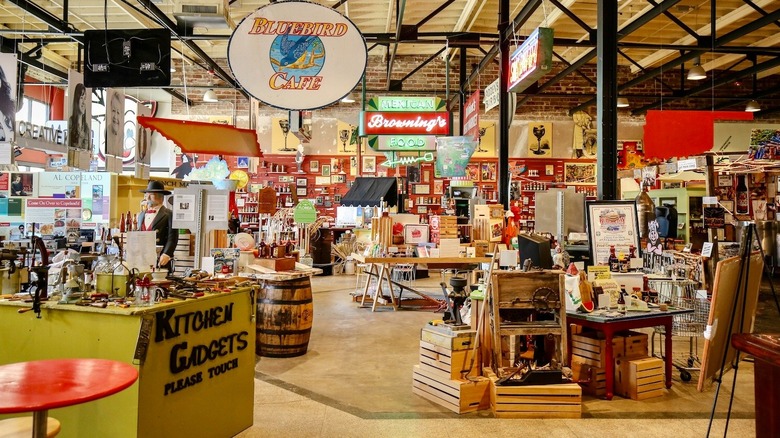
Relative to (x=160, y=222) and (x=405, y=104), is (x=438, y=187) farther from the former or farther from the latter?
(x=160, y=222)

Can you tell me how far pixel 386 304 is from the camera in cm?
853

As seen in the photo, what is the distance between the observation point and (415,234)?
7.76 meters

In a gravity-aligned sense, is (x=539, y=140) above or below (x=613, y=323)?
above

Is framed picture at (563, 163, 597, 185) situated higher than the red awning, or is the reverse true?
framed picture at (563, 163, 597, 185)

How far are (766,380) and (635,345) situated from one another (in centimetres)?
261

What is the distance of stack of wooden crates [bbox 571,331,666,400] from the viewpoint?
425 centimetres

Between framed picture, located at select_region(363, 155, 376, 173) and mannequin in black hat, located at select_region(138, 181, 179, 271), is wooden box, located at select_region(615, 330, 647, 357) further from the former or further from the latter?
framed picture, located at select_region(363, 155, 376, 173)

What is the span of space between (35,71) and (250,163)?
5969mm

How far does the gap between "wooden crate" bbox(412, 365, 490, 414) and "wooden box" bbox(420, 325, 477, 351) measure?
242 millimetres

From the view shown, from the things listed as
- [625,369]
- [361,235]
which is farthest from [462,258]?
[361,235]

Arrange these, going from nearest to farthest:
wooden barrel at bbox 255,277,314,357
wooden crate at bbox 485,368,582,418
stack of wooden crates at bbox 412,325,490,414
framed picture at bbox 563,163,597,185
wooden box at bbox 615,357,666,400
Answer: wooden crate at bbox 485,368,582,418 < stack of wooden crates at bbox 412,325,490,414 < wooden box at bbox 615,357,666,400 < wooden barrel at bbox 255,277,314,357 < framed picture at bbox 563,163,597,185

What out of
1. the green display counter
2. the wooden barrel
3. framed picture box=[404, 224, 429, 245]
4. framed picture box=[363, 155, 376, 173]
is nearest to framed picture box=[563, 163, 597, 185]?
framed picture box=[363, 155, 376, 173]

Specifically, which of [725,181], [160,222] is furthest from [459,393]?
[725,181]

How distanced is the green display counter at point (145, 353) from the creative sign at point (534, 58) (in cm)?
403
